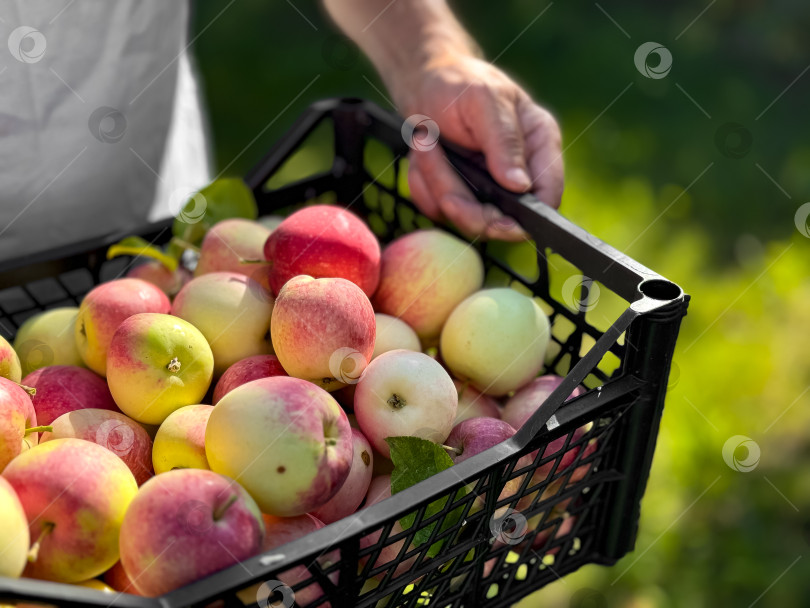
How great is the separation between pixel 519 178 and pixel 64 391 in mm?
566

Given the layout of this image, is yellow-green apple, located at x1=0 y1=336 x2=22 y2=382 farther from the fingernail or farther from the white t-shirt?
the fingernail

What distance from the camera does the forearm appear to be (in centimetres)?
115

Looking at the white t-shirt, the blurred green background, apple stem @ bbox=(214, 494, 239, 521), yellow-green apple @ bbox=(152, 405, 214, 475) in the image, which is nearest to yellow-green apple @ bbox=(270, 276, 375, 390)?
yellow-green apple @ bbox=(152, 405, 214, 475)

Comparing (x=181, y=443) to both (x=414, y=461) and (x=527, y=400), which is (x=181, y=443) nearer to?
(x=414, y=461)

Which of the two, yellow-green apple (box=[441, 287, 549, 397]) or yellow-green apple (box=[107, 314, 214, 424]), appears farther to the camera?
yellow-green apple (box=[441, 287, 549, 397])

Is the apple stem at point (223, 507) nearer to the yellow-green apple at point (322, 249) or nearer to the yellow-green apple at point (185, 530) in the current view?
the yellow-green apple at point (185, 530)

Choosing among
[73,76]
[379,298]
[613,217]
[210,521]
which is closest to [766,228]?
[613,217]

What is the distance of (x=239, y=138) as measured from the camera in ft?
7.95

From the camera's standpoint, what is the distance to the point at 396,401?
791 mm

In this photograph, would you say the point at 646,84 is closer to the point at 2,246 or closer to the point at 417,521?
the point at 2,246

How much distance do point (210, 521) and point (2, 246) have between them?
64cm

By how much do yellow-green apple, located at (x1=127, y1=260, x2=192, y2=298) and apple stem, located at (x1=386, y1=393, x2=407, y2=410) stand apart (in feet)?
1.25

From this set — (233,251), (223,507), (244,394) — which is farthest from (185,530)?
(233,251)

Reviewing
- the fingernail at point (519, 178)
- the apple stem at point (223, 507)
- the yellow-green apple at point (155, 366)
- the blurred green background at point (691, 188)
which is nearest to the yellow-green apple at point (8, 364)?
the yellow-green apple at point (155, 366)
